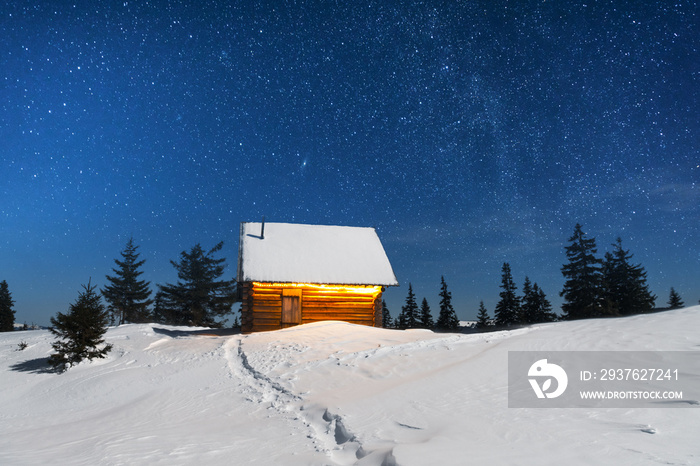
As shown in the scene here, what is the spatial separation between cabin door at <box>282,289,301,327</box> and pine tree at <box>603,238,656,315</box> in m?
27.8

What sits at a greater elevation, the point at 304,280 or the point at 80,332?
the point at 304,280

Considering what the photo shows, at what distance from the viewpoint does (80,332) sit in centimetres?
1405

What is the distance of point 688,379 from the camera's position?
602 centimetres

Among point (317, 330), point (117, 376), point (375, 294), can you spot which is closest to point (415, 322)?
point (375, 294)

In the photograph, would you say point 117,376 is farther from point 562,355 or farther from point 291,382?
point 562,355

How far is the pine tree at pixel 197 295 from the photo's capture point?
3834cm

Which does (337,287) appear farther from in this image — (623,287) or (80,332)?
(623,287)

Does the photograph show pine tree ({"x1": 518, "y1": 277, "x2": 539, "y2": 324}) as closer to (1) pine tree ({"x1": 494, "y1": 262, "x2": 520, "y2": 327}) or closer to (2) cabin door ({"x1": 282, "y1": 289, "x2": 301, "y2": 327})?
(1) pine tree ({"x1": 494, "y1": 262, "x2": 520, "y2": 327})

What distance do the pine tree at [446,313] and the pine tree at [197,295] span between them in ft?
86.1

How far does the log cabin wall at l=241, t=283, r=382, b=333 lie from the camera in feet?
68.2

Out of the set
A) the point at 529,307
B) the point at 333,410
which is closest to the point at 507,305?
the point at 529,307

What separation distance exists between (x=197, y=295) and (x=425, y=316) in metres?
30.0

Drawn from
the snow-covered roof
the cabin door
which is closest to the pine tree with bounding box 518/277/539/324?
the snow-covered roof

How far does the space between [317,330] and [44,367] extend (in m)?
10.4
